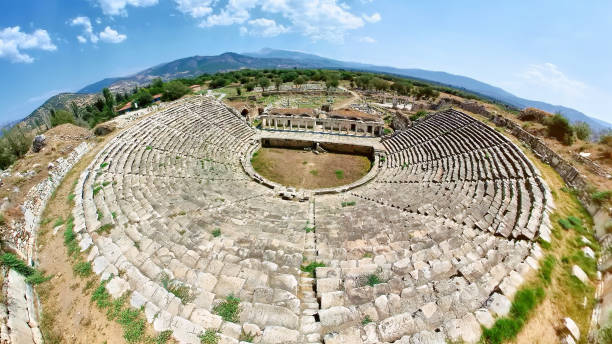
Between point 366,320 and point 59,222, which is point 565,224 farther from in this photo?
point 59,222

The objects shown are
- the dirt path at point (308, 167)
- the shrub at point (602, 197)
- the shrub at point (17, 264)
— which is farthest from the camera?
the dirt path at point (308, 167)

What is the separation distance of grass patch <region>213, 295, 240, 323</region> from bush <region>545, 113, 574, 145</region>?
31.0 m

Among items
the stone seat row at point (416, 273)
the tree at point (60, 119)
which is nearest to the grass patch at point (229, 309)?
the stone seat row at point (416, 273)

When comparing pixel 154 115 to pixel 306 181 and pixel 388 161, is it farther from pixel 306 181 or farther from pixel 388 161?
pixel 388 161

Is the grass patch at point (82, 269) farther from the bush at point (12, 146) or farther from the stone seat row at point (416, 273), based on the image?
the bush at point (12, 146)

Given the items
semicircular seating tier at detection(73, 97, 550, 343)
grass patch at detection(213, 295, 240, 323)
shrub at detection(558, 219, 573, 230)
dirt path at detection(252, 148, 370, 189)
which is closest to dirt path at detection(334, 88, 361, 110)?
dirt path at detection(252, 148, 370, 189)

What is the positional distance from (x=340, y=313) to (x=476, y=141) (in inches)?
943

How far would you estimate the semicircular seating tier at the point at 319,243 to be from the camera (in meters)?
7.53

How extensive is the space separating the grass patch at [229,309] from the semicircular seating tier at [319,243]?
7.9 inches

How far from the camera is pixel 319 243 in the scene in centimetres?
1224

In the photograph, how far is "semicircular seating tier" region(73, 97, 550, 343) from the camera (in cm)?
753

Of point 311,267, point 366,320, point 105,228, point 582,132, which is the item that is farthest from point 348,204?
point 582,132

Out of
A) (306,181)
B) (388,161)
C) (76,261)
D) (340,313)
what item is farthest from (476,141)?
(76,261)

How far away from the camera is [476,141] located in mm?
23984
